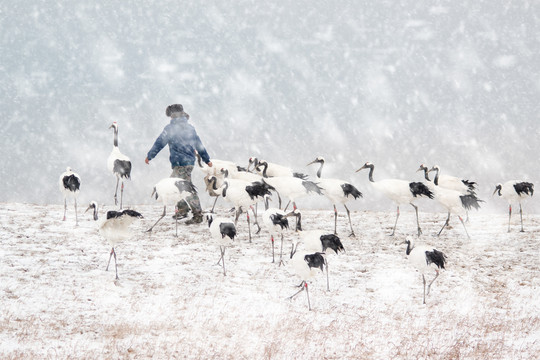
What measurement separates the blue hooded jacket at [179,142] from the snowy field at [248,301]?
90.8 inches

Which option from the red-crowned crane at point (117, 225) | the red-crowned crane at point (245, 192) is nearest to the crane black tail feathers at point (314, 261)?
the red-crowned crane at point (117, 225)

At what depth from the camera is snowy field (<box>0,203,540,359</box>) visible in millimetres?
9102

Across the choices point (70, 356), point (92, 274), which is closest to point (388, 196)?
point (92, 274)

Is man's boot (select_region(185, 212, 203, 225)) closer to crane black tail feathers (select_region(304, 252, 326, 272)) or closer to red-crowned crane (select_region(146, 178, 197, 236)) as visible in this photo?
red-crowned crane (select_region(146, 178, 197, 236))

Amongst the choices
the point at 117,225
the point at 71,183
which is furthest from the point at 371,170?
the point at 71,183

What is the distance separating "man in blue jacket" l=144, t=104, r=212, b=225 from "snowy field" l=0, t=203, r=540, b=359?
1.02 meters

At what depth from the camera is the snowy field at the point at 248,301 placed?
9102 millimetres

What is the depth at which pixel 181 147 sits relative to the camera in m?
16.9

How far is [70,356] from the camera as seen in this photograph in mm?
8273

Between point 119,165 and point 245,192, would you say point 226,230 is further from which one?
point 119,165

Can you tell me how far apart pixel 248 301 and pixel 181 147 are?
720cm

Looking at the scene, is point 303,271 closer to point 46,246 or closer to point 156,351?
point 156,351

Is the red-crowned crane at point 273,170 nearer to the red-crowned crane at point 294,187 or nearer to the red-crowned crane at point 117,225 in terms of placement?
the red-crowned crane at point 294,187

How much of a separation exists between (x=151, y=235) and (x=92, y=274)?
3.78 m
